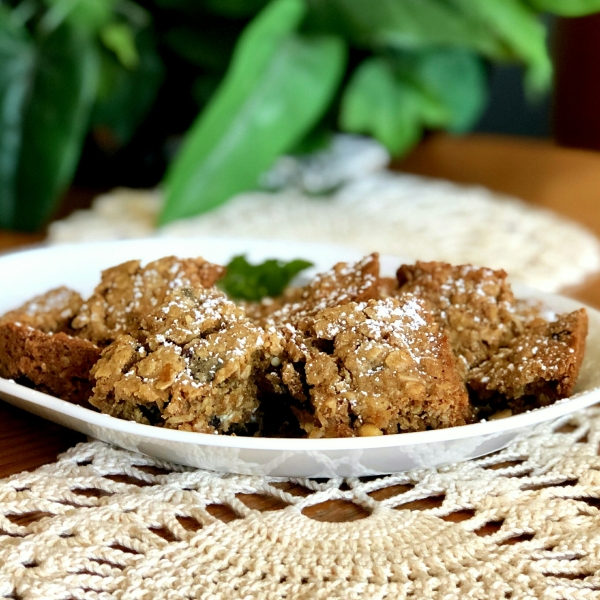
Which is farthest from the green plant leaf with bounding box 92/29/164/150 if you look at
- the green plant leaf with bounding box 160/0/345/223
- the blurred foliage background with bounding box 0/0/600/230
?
the green plant leaf with bounding box 160/0/345/223

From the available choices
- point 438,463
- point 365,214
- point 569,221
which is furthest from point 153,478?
point 569,221

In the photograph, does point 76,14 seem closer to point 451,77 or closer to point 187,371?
point 451,77

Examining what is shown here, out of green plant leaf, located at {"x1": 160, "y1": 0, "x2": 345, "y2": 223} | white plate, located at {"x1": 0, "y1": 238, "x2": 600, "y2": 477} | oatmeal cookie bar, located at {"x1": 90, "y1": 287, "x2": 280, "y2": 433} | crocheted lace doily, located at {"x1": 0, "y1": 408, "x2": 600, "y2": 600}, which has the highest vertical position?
green plant leaf, located at {"x1": 160, "y1": 0, "x2": 345, "y2": 223}

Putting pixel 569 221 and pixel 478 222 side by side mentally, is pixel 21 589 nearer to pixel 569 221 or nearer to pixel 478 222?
pixel 478 222

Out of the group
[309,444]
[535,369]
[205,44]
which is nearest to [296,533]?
[309,444]

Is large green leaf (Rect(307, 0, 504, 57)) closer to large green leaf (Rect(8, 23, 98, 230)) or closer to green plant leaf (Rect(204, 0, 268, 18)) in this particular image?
green plant leaf (Rect(204, 0, 268, 18))

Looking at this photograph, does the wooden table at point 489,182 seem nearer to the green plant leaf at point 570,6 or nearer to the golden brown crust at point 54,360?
the golden brown crust at point 54,360
